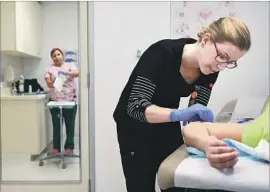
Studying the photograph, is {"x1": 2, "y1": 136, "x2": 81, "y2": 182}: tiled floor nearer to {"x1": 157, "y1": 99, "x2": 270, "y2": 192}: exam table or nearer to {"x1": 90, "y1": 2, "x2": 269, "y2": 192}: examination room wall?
{"x1": 90, "y1": 2, "x2": 269, "y2": 192}: examination room wall

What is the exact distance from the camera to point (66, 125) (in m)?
2.80

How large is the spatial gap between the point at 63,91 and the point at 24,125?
1.75 ft

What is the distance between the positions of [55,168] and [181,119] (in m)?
1.97

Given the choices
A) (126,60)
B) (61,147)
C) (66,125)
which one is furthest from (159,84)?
(61,147)

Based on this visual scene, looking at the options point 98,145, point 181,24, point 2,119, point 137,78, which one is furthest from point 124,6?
point 2,119

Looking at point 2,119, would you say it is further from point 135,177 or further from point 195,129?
point 195,129

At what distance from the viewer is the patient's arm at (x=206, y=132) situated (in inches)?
37.0

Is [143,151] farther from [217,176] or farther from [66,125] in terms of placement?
[66,125]

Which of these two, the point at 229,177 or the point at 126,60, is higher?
the point at 126,60

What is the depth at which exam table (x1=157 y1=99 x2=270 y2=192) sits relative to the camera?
0.73 m

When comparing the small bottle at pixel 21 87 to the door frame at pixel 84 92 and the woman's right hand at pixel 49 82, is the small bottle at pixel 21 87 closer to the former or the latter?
the woman's right hand at pixel 49 82

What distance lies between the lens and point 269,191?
2.50 ft

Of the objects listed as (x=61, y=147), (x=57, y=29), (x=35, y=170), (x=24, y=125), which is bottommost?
(x=35, y=170)

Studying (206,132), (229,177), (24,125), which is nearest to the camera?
(229,177)
